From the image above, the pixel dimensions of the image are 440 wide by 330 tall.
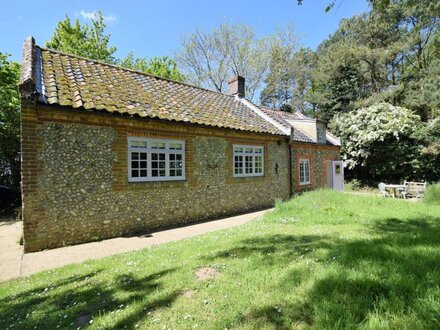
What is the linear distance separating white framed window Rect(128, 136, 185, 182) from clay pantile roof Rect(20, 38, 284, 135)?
3.13 feet

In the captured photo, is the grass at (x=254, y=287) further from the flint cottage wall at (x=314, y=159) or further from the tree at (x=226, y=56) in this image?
the tree at (x=226, y=56)

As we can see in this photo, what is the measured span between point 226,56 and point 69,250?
85.2 ft

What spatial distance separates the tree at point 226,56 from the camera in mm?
27547

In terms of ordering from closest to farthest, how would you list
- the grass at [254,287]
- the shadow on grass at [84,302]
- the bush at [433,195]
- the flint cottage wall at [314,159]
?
the grass at [254,287], the shadow on grass at [84,302], the bush at [433,195], the flint cottage wall at [314,159]

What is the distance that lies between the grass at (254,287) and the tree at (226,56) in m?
25.3

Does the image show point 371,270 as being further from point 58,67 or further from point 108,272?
point 58,67

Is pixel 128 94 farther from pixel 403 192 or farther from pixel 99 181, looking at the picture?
pixel 403 192

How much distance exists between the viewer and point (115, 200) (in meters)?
8.03

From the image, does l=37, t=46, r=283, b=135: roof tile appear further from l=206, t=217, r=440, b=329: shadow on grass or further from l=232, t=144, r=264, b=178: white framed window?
l=206, t=217, r=440, b=329: shadow on grass

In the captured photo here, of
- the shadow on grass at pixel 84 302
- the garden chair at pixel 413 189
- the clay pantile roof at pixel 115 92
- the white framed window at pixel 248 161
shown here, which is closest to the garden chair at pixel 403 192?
the garden chair at pixel 413 189

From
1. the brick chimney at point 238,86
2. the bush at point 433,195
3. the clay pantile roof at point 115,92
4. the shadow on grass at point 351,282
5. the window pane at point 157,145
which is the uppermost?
the brick chimney at point 238,86

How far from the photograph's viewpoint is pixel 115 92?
929cm

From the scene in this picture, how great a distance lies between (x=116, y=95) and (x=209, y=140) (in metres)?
Answer: 3.85

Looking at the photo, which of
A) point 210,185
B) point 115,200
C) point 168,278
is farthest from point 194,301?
point 210,185
